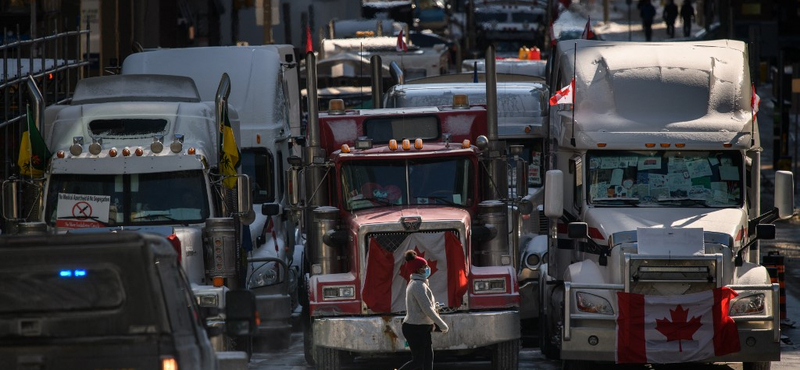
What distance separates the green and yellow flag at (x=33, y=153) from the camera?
16.6m

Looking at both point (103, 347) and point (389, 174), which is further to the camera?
point (389, 174)

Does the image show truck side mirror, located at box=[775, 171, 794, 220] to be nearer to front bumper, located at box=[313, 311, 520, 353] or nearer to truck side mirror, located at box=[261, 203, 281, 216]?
front bumper, located at box=[313, 311, 520, 353]

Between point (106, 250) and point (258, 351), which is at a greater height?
point (106, 250)

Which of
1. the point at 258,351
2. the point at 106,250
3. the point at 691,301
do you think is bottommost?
the point at 258,351

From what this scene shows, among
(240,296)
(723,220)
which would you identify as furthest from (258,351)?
(240,296)

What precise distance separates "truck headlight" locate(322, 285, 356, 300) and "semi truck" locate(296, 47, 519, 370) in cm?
1

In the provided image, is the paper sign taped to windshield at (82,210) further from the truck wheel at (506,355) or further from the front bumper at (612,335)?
the front bumper at (612,335)

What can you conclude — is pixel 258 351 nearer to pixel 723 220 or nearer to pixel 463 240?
pixel 463 240

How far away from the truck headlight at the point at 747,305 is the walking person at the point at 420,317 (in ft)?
9.95

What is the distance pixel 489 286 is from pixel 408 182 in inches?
65.9

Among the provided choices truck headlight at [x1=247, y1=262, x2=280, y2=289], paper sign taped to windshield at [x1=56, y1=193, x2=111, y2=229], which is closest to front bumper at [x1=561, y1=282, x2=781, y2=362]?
truck headlight at [x1=247, y1=262, x2=280, y2=289]

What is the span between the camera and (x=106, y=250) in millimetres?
8852

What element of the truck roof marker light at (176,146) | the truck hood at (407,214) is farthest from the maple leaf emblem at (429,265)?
Result: the truck roof marker light at (176,146)

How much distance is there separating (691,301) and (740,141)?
2163 mm
